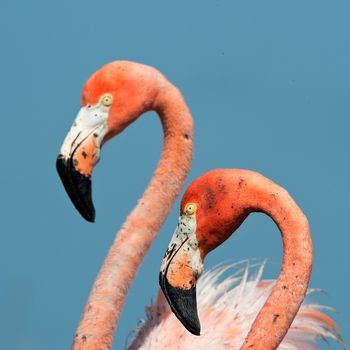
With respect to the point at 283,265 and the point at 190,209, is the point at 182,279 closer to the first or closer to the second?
the point at 190,209

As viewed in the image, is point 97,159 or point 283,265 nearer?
point 283,265

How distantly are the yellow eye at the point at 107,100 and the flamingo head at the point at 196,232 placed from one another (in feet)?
3.59

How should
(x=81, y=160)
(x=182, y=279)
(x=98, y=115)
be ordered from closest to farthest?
(x=182, y=279), (x=81, y=160), (x=98, y=115)

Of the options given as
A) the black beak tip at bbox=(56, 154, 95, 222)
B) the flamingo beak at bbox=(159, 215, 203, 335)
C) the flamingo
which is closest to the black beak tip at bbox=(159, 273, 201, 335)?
the flamingo beak at bbox=(159, 215, 203, 335)

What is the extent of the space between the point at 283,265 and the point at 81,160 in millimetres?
1249

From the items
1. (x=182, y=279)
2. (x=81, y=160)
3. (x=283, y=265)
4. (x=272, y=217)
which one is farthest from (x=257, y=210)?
(x=81, y=160)

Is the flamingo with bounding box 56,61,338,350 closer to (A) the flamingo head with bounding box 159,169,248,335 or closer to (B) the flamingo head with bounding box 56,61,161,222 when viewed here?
(B) the flamingo head with bounding box 56,61,161,222

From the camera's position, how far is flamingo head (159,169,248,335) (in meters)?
7.39

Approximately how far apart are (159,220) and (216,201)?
135cm

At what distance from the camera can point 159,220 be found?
8.91 metres

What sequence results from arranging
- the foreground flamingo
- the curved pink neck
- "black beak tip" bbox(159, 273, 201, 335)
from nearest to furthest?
"black beak tip" bbox(159, 273, 201, 335)
the foreground flamingo
the curved pink neck

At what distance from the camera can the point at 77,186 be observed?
27.4 ft

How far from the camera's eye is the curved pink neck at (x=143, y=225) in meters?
8.59

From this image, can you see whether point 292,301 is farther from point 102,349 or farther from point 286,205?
point 102,349
